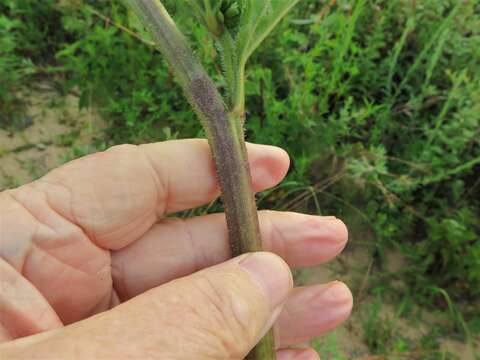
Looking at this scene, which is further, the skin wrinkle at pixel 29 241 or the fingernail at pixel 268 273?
the skin wrinkle at pixel 29 241

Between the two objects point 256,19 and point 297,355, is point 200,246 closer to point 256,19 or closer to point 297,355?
point 297,355

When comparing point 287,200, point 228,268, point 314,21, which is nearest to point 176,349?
point 228,268

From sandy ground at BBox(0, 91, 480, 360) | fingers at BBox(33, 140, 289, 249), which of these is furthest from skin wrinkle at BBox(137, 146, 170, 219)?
sandy ground at BBox(0, 91, 480, 360)

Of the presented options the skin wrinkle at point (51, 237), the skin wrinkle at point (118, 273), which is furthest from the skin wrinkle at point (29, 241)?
the skin wrinkle at point (118, 273)

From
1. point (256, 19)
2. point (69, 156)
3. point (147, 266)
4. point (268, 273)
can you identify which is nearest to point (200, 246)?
point (147, 266)

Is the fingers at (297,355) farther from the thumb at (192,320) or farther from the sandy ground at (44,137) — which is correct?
the sandy ground at (44,137)

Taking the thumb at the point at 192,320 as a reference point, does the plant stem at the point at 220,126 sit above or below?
above

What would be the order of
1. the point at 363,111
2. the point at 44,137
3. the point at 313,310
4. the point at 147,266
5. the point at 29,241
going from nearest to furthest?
the point at 29,241 → the point at 147,266 → the point at 313,310 → the point at 363,111 → the point at 44,137
